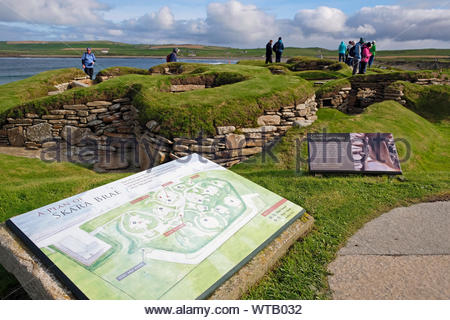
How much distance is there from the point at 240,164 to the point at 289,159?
4.38 ft

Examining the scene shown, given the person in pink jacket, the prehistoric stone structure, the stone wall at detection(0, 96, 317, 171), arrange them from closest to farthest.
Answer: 1. the stone wall at detection(0, 96, 317, 171)
2. the prehistoric stone structure
3. the person in pink jacket

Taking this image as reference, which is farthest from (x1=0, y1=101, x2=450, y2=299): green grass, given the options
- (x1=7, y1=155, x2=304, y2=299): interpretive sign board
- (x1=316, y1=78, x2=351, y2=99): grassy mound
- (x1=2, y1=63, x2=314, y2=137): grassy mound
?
(x1=316, y1=78, x2=351, y2=99): grassy mound

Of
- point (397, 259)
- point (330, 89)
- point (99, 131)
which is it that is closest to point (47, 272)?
point (397, 259)

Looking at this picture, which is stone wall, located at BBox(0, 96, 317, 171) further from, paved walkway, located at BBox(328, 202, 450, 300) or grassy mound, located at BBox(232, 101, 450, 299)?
paved walkway, located at BBox(328, 202, 450, 300)

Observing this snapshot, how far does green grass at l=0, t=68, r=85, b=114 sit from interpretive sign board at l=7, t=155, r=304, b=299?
8.73 meters

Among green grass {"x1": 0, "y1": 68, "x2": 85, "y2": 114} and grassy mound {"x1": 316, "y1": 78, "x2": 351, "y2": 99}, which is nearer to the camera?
green grass {"x1": 0, "y1": 68, "x2": 85, "y2": 114}

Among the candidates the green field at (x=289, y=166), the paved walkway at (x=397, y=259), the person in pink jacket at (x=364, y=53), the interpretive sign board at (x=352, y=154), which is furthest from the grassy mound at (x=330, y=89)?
the paved walkway at (x=397, y=259)

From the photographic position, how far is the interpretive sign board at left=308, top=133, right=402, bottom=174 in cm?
593

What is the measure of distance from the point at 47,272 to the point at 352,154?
5844 millimetres

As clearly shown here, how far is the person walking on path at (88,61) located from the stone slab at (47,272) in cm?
1424

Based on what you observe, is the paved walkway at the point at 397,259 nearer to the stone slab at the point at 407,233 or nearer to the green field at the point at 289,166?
the stone slab at the point at 407,233

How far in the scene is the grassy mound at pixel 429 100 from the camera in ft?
41.2

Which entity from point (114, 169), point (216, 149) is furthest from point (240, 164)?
point (114, 169)

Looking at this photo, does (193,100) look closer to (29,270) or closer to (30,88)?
(29,270)
